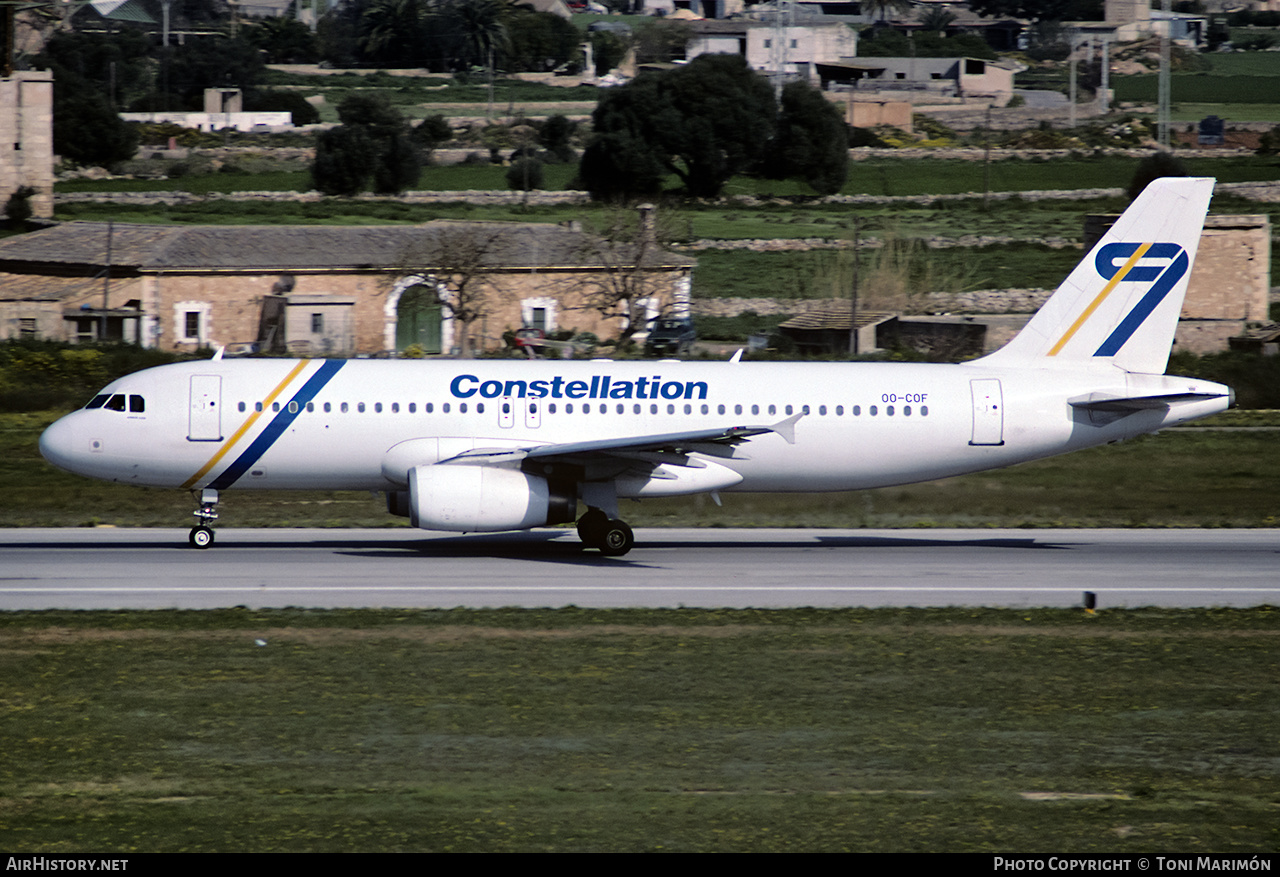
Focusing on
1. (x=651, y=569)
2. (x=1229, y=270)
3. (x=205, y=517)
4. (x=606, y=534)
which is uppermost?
(x=1229, y=270)

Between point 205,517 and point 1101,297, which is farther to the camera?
point 1101,297

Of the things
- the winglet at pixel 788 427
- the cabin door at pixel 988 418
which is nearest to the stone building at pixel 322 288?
the winglet at pixel 788 427

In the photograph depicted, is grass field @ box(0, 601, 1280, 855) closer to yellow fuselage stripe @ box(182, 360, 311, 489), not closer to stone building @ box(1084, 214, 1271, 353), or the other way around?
yellow fuselage stripe @ box(182, 360, 311, 489)

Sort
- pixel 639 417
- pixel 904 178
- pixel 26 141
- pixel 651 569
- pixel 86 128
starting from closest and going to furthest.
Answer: pixel 651 569
pixel 639 417
pixel 26 141
pixel 86 128
pixel 904 178

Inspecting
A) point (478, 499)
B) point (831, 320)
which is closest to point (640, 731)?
point (478, 499)

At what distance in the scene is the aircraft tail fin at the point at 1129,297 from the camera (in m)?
29.2

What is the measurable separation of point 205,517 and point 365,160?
9026cm

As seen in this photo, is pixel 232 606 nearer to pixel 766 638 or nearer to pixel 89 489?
pixel 766 638

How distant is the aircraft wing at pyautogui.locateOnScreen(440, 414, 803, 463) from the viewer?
85.4 ft

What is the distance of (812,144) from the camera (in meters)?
122

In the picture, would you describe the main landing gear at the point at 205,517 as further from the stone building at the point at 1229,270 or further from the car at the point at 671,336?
the stone building at the point at 1229,270

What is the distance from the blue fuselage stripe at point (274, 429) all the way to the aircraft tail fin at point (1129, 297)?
1374cm

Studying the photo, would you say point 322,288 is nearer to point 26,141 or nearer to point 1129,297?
point 1129,297
